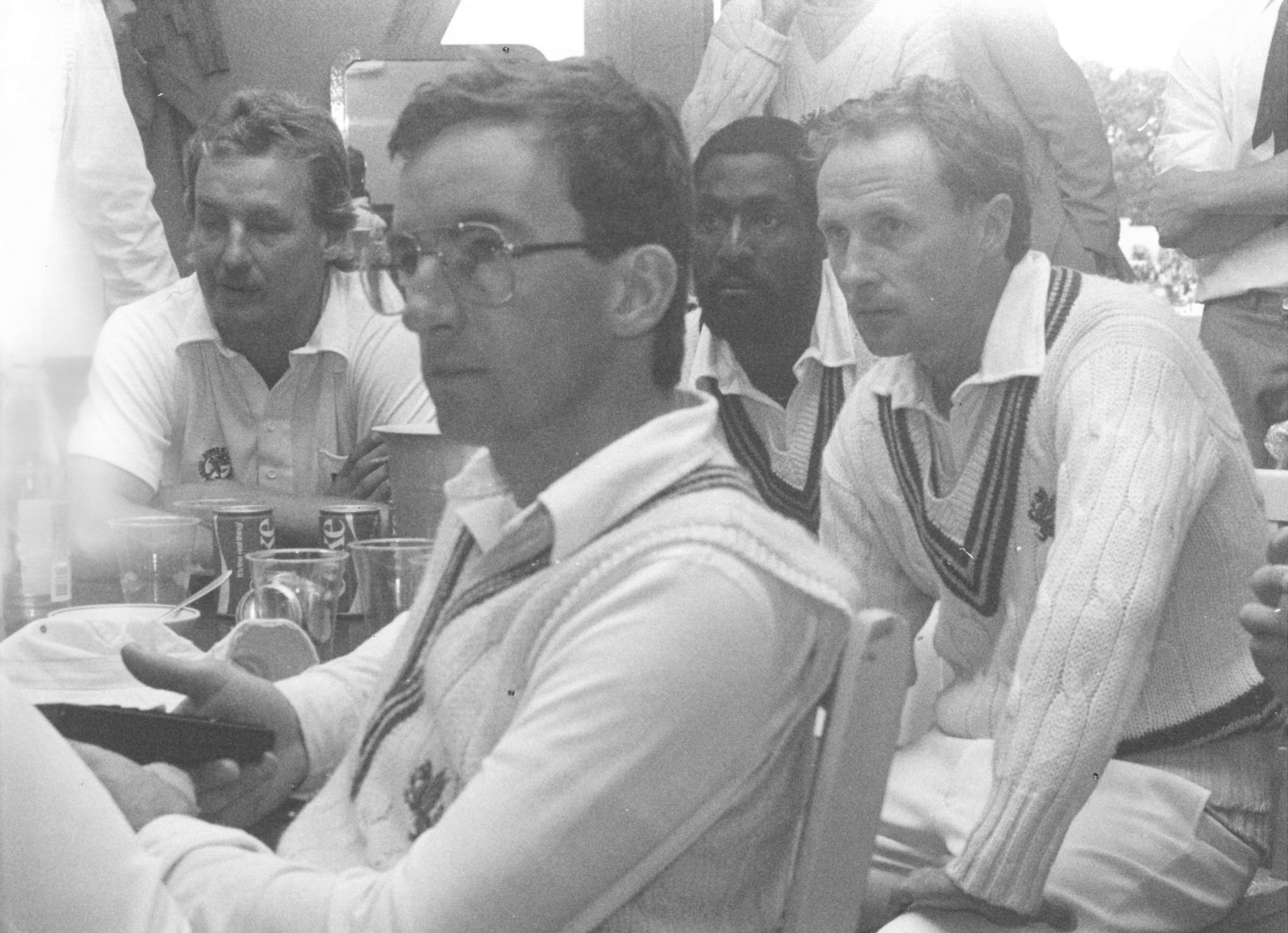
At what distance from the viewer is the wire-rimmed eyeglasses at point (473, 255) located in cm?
81

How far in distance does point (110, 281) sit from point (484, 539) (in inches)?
47.3

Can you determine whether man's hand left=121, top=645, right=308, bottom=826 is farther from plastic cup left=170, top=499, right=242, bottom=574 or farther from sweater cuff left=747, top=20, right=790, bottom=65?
sweater cuff left=747, top=20, right=790, bottom=65

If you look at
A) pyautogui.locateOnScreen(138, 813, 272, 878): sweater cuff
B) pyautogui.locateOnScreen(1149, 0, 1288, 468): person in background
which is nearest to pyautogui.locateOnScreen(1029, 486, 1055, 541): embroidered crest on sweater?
pyautogui.locateOnScreen(1149, 0, 1288, 468): person in background

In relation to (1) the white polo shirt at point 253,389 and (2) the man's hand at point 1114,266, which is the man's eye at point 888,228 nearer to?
(2) the man's hand at point 1114,266

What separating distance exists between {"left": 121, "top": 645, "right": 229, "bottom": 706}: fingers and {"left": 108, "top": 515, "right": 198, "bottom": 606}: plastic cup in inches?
21.3

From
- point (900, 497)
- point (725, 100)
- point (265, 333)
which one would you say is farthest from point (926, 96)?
point (265, 333)

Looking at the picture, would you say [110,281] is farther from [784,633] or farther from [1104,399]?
[784,633]

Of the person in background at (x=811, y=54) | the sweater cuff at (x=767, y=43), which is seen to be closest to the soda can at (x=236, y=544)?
the person in background at (x=811, y=54)

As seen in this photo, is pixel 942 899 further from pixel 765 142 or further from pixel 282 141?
pixel 282 141

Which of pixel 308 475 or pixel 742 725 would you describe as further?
pixel 308 475

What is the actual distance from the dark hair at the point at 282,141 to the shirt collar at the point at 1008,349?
2.10ft

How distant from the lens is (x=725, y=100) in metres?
1.73

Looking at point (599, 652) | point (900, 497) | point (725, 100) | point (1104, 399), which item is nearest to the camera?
point (599, 652)

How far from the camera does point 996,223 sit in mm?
1667
